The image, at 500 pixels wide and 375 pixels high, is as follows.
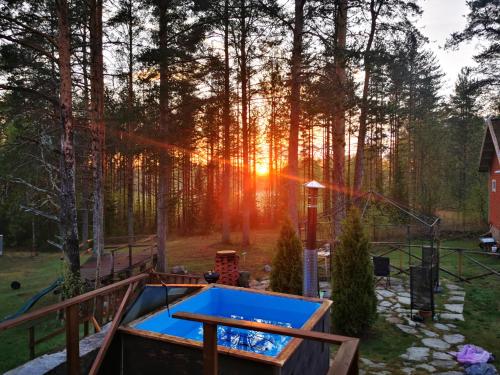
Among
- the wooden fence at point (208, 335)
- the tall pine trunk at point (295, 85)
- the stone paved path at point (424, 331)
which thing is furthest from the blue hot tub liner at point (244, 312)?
the tall pine trunk at point (295, 85)

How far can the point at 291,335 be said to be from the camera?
80.7 inches

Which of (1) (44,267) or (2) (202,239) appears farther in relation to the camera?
(2) (202,239)

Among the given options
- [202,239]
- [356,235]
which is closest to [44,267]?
[202,239]

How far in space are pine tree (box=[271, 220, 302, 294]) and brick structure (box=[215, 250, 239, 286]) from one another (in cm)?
229

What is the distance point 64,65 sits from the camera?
7.36 m

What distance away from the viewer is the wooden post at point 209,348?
234 cm

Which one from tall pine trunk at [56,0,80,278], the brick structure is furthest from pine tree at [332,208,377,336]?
tall pine trunk at [56,0,80,278]

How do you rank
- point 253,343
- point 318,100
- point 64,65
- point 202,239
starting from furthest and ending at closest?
point 202,239 < point 318,100 < point 64,65 < point 253,343

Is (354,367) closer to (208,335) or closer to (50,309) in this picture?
(208,335)

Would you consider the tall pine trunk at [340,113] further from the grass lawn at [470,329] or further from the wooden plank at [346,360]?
the wooden plank at [346,360]

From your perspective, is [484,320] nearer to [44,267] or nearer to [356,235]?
[356,235]

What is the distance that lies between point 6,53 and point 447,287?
1142 cm

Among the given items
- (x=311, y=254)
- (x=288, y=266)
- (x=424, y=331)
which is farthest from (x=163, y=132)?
(x=424, y=331)

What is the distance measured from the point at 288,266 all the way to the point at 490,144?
14.8 meters
